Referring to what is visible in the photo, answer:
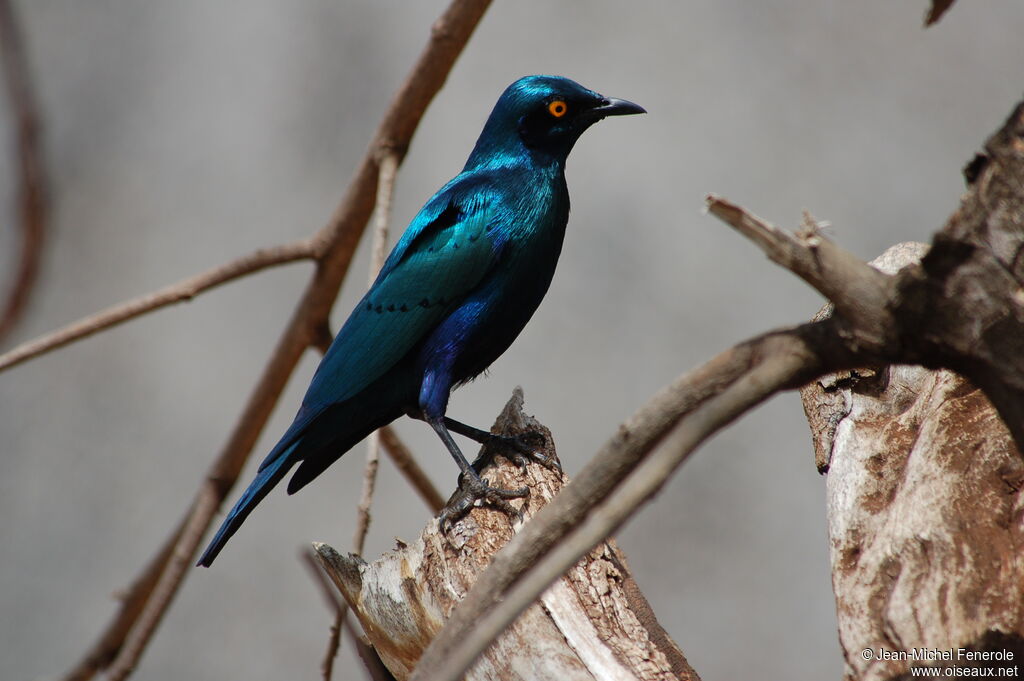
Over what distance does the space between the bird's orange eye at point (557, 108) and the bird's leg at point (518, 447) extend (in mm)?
1160

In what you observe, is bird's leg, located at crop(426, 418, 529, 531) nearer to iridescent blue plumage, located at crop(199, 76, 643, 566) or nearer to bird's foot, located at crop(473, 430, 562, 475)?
bird's foot, located at crop(473, 430, 562, 475)

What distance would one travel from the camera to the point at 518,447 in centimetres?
314

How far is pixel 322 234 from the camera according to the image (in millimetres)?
3834

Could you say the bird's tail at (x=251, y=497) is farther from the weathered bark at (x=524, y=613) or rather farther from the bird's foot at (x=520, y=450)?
the bird's foot at (x=520, y=450)

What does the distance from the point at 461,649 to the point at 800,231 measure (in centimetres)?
80

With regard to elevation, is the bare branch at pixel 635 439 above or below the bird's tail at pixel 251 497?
below

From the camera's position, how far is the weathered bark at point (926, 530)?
1.95 m

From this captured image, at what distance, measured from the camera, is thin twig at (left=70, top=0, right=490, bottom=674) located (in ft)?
11.8

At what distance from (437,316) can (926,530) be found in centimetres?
A: 174

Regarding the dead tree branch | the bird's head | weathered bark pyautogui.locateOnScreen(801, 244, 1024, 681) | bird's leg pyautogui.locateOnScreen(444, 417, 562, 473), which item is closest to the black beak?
the bird's head

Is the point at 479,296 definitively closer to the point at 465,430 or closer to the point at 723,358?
the point at 465,430

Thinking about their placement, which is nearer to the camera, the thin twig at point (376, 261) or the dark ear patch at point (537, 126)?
the thin twig at point (376, 261)

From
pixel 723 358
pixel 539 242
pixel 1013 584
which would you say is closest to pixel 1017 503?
pixel 1013 584

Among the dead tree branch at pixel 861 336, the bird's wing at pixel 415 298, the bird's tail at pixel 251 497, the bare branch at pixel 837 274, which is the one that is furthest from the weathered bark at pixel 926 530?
the bird's tail at pixel 251 497
